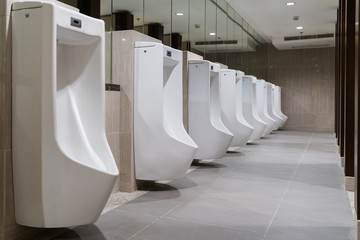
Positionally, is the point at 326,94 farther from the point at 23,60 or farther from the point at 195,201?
the point at 23,60

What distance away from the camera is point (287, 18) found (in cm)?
752

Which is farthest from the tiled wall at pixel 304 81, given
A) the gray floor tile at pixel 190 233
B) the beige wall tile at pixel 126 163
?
the gray floor tile at pixel 190 233

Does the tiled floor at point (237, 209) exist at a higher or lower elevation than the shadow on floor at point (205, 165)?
lower

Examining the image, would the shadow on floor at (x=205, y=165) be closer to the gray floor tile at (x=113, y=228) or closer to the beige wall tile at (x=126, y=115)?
the beige wall tile at (x=126, y=115)

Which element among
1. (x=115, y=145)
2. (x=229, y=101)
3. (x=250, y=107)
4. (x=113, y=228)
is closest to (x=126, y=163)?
(x=115, y=145)

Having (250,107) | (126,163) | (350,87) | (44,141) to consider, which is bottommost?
(126,163)

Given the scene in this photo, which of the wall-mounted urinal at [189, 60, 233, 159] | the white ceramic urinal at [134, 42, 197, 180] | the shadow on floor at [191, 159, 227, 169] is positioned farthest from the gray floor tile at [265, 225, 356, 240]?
the shadow on floor at [191, 159, 227, 169]

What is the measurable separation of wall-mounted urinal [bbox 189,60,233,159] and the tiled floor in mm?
224

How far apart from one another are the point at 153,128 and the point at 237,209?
833 mm

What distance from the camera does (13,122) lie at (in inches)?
65.9

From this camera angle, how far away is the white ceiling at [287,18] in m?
6.51

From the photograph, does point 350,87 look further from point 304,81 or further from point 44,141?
point 304,81

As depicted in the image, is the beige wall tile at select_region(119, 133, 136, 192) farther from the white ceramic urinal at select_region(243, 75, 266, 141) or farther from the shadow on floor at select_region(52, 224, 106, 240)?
the white ceramic urinal at select_region(243, 75, 266, 141)

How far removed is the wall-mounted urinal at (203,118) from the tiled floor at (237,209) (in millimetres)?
224
